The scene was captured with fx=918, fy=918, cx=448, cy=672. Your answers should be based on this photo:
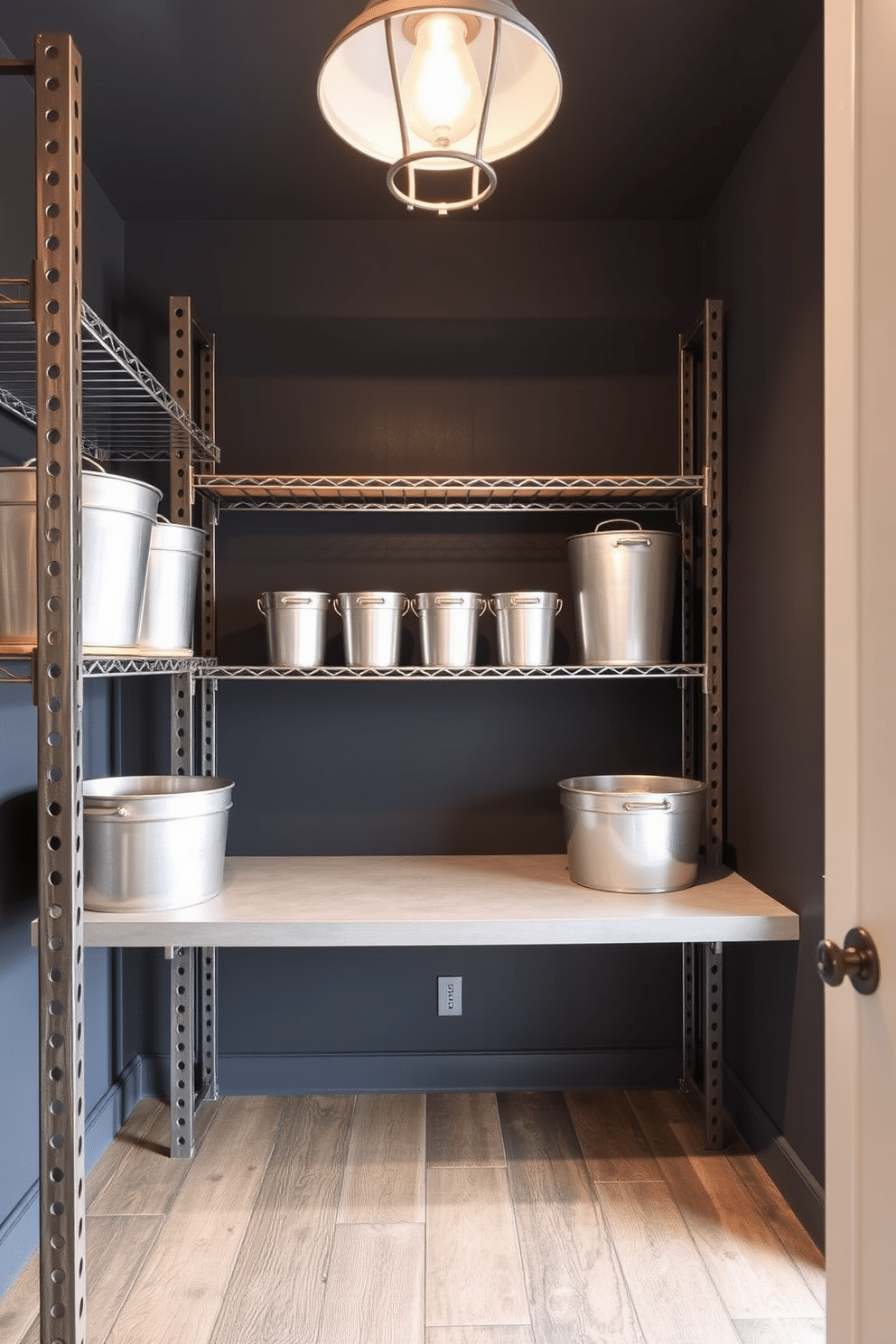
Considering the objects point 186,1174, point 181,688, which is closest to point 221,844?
point 181,688

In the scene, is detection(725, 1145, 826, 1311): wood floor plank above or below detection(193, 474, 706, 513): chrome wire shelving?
below

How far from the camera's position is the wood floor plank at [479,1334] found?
154 centimetres

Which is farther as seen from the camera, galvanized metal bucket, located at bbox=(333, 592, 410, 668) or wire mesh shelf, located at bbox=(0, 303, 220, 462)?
galvanized metal bucket, located at bbox=(333, 592, 410, 668)

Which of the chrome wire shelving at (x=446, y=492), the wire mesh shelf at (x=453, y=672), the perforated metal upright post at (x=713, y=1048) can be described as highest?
the chrome wire shelving at (x=446, y=492)

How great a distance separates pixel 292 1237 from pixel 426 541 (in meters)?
1.65

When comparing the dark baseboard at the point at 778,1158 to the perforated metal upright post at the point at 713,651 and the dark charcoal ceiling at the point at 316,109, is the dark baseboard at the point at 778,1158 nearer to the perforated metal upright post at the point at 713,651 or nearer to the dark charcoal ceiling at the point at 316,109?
the perforated metal upright post at the point at 713,651

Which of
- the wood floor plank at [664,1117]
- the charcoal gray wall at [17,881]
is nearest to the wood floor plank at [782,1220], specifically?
the wood floor plank at [664,1117]

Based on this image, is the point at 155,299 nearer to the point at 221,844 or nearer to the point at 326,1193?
the point at 221,844

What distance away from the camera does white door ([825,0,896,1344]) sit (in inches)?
34.4

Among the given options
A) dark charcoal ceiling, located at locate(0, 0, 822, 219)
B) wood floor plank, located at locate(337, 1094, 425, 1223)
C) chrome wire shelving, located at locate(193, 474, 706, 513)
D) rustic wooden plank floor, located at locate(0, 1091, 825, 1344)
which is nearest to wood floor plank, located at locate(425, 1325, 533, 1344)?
rustic wooden plank floor, located at locate(0, 1091, 825, 1344)

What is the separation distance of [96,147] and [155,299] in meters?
0.42

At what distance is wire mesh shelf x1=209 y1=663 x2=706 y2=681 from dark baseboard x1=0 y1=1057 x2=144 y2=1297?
42.7 inches

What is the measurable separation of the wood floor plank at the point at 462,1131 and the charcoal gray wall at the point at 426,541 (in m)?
0.13

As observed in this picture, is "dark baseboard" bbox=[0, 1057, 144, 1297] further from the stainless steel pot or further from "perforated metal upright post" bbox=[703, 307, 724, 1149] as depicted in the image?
"perforated metal upright post" bbox=[703, 307, 724, 1149]
